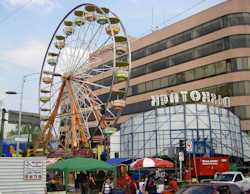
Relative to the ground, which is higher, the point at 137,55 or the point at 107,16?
the point at 137,55

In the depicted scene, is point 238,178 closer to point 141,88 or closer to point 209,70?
point 209,70

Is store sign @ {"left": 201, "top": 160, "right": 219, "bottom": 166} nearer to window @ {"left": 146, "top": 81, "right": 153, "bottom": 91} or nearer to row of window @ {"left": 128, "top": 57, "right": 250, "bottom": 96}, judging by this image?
row of window @ {"left": 128, "top": 57, "right": 250, "bottom": 96}

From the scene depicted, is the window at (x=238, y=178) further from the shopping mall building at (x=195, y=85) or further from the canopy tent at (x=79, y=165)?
the shopping mall building at (x=195, y=85)

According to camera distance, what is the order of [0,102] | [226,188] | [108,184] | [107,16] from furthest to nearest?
1. [0,102]
2. [107,16]
3. [108,184]
4. [226,188]

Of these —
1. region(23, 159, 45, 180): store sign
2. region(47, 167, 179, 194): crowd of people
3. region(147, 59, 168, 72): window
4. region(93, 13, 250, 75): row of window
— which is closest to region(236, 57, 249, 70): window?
region(93, 13, 250, 75): row of window

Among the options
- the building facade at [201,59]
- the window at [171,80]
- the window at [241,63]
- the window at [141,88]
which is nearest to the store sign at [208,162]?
the building facade at [201,59]

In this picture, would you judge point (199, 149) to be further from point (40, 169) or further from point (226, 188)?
point (226, 188)

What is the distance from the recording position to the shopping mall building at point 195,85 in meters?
47.7

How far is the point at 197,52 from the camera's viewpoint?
198ft

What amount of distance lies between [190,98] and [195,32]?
14104mm

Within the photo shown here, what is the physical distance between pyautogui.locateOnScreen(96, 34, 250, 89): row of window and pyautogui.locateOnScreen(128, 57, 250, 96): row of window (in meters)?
1.79

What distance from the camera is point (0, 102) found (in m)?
42.7

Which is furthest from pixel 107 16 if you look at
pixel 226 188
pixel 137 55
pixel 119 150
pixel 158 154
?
pixel 137 55

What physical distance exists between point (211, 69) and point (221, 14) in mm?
7520
